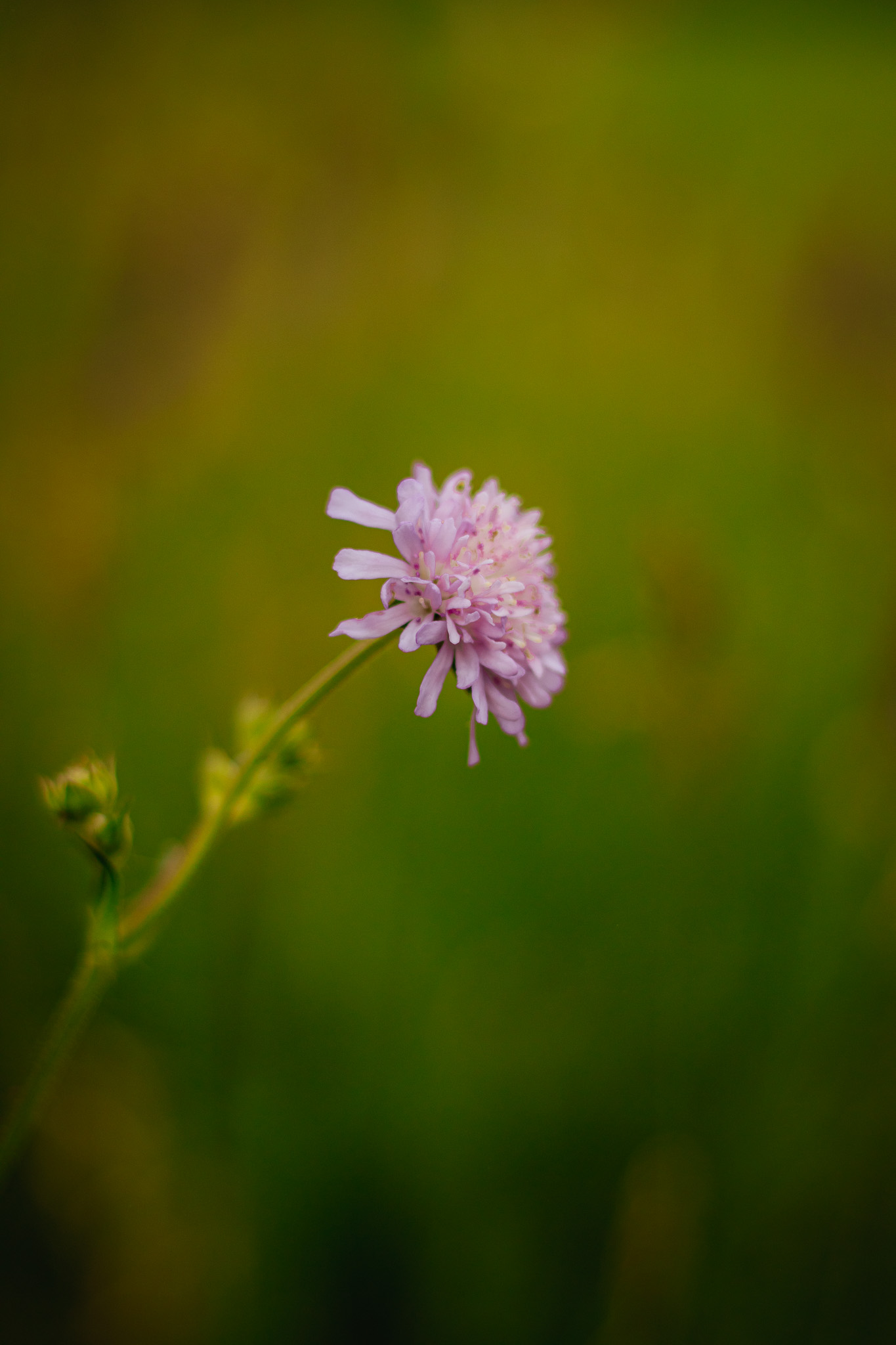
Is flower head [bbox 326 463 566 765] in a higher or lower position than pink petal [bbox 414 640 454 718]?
higher

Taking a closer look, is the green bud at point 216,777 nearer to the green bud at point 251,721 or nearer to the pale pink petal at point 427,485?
the green bud at point 251,721

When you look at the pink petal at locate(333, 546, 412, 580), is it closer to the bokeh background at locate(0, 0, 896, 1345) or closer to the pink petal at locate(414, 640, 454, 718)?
the pink petal at locate(414, 640, 454, 718)

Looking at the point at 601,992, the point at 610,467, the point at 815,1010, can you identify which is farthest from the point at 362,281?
the point at 815,1010

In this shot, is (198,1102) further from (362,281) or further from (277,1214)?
(362,281)

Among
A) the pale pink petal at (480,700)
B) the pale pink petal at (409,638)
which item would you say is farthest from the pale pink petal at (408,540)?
the pale pink petal at (480,700)

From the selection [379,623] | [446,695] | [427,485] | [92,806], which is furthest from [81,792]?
[446,695]

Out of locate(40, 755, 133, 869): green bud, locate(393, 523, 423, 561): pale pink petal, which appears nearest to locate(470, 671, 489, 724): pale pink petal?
locate(393, 523, 423, 561): pale pink petal

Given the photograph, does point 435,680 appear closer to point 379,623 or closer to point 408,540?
point 379,623
